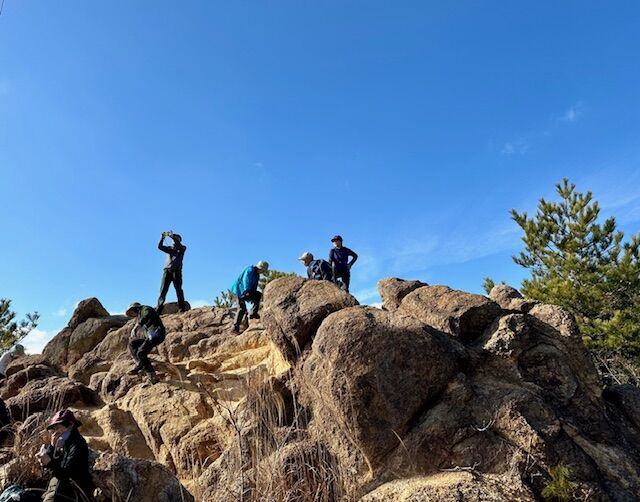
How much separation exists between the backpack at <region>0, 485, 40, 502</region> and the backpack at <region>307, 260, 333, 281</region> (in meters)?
7.60

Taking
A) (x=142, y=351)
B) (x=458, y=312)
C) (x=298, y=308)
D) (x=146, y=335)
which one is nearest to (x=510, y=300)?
(x=458, y=312)

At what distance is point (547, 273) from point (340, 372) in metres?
15.8

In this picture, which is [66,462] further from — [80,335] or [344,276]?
[80,335]

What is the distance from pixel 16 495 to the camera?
480 centimetres

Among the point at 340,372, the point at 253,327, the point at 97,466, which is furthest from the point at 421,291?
the point at 97,466

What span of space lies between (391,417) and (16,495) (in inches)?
165

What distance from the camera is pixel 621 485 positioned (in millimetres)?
5582

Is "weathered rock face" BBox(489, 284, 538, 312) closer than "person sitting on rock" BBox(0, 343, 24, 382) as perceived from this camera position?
Yes

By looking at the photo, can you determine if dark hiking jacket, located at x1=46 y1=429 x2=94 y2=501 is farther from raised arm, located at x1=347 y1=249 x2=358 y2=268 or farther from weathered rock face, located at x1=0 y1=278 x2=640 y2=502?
raised arm, located at x1=347 y1=249 x2=358 y2=268

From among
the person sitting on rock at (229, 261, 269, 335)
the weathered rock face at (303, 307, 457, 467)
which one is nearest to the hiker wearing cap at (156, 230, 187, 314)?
the person sitting on rock at (229, 261, 269, 335)

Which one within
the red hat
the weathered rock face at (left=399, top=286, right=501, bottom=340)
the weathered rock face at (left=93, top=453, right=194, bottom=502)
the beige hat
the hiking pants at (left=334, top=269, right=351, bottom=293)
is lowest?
the weathered rock face at (left=93, top=453, right=194, bottom=502)

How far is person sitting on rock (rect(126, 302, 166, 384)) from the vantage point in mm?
9430

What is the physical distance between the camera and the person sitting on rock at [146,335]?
9.43 m

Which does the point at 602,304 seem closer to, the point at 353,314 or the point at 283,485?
the point at 353,314
